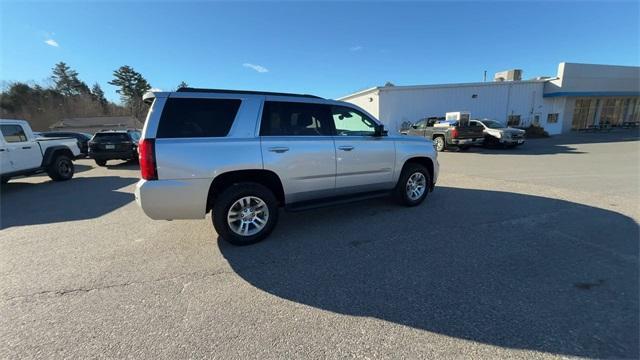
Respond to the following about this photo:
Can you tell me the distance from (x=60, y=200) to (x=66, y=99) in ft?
232

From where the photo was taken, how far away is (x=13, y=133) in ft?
25.0

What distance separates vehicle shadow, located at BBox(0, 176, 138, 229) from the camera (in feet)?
17.7

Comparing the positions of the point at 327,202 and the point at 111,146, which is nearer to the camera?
the point at 327,202

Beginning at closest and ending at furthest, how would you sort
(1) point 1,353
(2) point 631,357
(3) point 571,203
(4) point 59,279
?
(2) point 631,357
(1) point 1,353
(4) point 59,279
(3) point 571,203

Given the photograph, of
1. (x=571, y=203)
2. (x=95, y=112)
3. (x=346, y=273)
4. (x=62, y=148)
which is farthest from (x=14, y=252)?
(x=95, y=112)

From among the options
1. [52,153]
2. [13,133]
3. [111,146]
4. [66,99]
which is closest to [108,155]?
[111,146]

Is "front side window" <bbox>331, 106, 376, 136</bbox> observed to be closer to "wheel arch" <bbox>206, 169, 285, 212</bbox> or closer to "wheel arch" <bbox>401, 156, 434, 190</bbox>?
"wheel arch" <bbox>401, 156, 434, 190</bbox>

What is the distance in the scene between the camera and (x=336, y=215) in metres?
4.88

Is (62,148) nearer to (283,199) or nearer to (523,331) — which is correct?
(283,199)

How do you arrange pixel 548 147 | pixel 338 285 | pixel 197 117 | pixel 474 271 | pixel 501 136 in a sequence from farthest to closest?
pixel 548 147 → pixel 501 136 → pixel 197 117 → pixel 474 271 → pixel 338 285

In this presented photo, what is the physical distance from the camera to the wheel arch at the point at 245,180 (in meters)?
3.67

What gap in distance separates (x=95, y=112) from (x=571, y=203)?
260 feet

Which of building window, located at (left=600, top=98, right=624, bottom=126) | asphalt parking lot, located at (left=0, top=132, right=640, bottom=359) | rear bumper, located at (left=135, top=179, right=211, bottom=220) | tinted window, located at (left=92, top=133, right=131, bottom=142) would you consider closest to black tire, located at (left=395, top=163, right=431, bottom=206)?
asphalt parking lot, located at (left=0, top=132, right=640, bottom=359)

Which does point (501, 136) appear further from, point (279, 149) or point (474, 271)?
point (279, 149)
